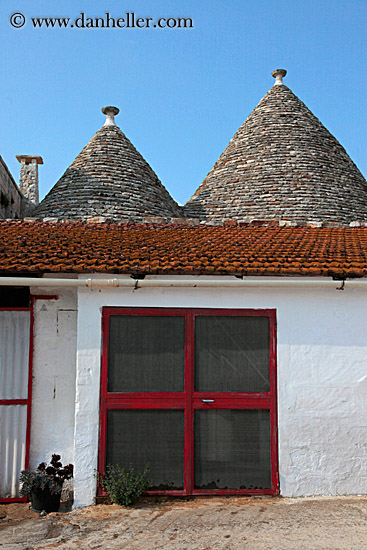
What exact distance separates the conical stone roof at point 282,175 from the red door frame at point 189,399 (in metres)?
8.48

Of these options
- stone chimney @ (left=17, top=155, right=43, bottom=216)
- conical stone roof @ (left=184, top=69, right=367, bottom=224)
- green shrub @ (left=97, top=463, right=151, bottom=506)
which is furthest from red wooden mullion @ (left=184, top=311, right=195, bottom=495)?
stone chimney @ (left=17, top=155, right=43, bottom=216)

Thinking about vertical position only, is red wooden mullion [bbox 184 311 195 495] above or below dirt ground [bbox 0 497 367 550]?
above

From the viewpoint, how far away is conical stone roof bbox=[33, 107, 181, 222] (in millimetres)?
14469

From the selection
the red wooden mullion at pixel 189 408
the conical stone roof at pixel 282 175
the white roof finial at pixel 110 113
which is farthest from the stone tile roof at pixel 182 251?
the white roof finial at pixel 110 113

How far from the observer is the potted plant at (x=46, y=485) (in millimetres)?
6195

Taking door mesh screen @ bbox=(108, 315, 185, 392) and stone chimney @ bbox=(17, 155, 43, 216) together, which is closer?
door mesh screen @ bbox=(108, 315, 185, 392)

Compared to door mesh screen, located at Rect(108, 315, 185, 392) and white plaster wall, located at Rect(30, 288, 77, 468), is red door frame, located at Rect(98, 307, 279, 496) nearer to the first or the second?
door mesh screen, located at Rect(108, 315, 185, 392)

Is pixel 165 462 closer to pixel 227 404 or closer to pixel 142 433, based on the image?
pixel 142 433

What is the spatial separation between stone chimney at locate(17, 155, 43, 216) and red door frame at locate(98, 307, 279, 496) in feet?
42.8

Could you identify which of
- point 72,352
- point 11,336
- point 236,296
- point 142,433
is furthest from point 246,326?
point 11,336

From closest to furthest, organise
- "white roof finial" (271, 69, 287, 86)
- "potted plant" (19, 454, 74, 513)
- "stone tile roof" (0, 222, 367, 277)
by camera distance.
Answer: "potted plant" (19, 454, 74, 513) → "stone tile roof" (0, 222, 367, 277) → "white roof finial" (271, 69, 287, 86)

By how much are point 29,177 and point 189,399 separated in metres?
14.2

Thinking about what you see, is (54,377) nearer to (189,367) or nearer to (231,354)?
(189,367)

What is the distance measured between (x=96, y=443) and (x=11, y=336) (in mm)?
1775
